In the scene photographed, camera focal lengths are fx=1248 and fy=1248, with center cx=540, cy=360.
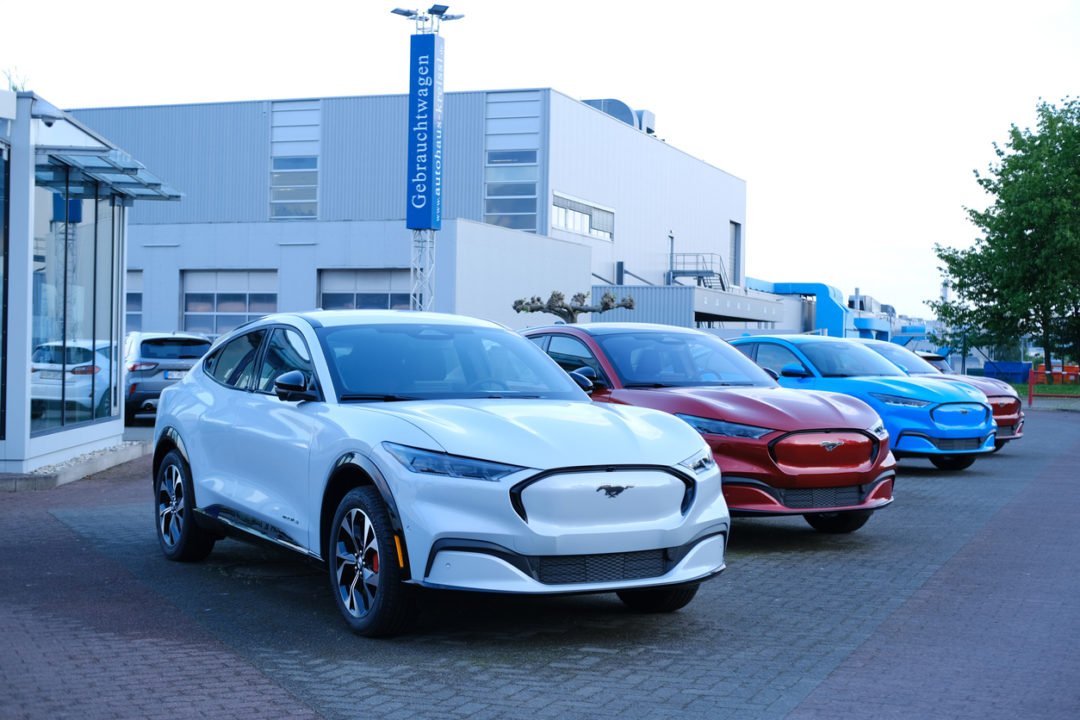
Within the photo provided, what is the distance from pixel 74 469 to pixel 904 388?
29.9ft

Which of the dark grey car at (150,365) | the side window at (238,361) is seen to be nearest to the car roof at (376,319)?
the side window at (238,361)

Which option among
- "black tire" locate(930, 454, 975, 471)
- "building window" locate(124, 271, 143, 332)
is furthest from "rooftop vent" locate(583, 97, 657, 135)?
"black tire" locate(930, 454, 975, 471)

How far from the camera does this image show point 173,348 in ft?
68.0

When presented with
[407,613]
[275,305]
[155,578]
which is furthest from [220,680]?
[275,305]

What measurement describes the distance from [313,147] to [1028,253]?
30134mm

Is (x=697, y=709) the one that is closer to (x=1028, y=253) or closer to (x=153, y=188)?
(x=153, y=188)

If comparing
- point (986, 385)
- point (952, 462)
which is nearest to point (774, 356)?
point (952, 462)

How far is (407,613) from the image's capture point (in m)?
5.80

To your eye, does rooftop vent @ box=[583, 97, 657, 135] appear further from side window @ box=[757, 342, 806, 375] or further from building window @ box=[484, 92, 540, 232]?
side window @ box=[757, 342, 806, 375]

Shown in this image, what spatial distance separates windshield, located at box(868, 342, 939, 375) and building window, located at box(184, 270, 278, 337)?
97.0ft

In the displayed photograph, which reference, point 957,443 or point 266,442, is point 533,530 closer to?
point 266,442

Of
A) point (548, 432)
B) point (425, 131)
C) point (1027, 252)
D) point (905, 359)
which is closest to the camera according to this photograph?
point (548, 432)

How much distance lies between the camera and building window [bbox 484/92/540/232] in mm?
51312

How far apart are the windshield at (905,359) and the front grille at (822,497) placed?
26.4 ft
